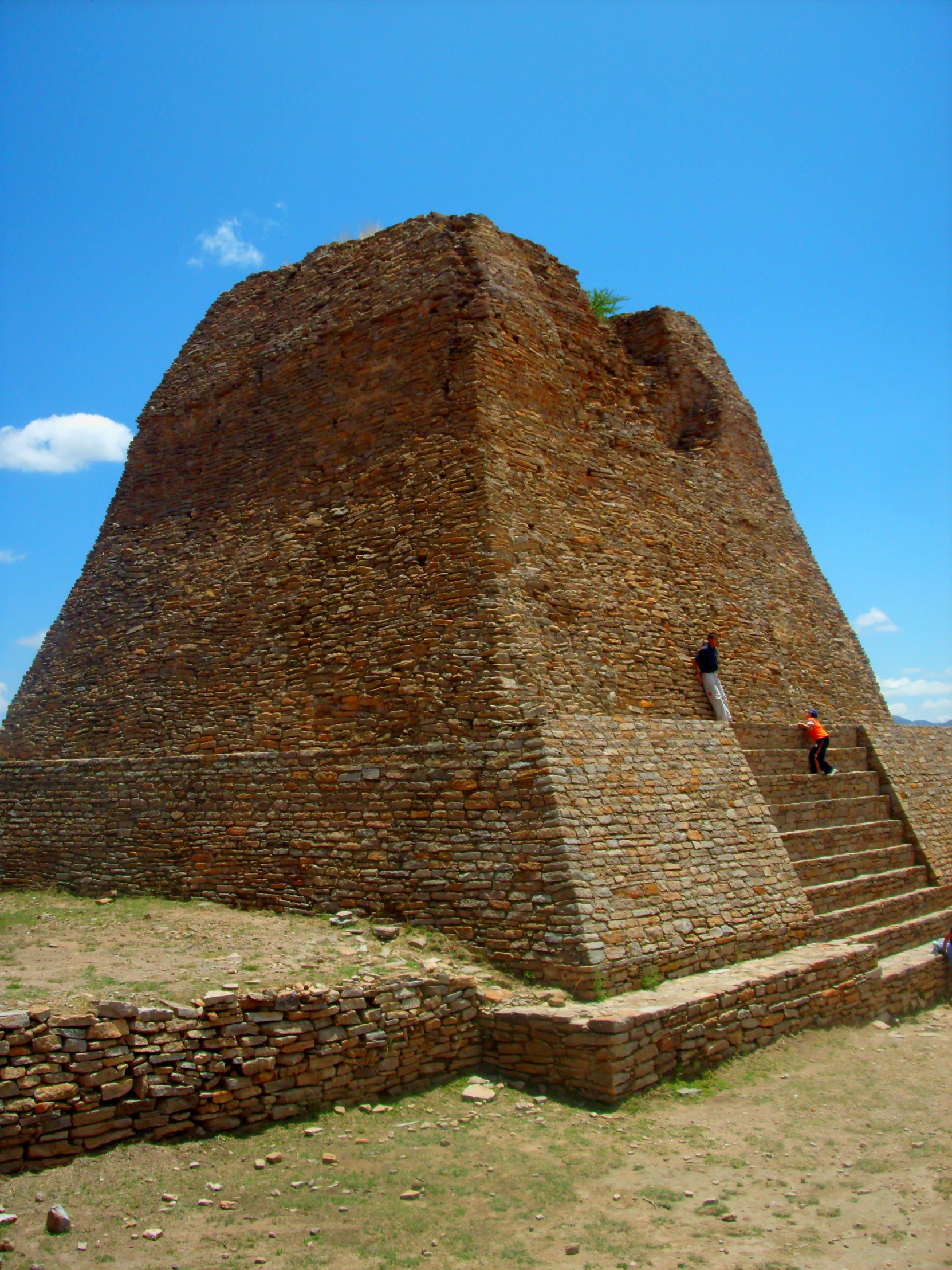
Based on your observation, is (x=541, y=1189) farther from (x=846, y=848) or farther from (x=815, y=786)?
(x=815, y=786)

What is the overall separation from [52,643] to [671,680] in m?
9.82

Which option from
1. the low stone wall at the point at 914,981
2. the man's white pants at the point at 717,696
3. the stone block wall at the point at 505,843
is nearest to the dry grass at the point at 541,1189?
the stone block wall at the point at 505,843

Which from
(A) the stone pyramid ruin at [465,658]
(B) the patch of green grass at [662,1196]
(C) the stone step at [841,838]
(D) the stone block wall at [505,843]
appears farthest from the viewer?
(C) the stone step at [841,838]

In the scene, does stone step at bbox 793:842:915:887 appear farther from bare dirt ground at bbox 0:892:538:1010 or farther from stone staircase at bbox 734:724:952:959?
bare dirt ground at bbox 0:892:538:1010

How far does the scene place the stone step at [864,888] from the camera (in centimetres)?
1027

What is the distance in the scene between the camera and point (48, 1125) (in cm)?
545

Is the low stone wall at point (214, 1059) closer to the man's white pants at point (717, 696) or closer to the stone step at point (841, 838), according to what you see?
the stone step at point (841, 838)

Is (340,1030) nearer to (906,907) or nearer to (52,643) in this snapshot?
(906,907)

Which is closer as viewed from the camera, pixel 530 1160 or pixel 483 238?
pixel 530 1160

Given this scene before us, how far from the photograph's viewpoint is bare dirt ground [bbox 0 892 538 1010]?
21.9ft

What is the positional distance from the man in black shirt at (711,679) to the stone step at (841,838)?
178 cm

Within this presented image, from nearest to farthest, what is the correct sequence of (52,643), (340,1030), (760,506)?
(340,1030)
(52,643)
(760,506)

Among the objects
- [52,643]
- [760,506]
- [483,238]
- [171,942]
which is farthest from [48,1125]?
[760,506]

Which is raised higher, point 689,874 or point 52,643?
point 52,643
